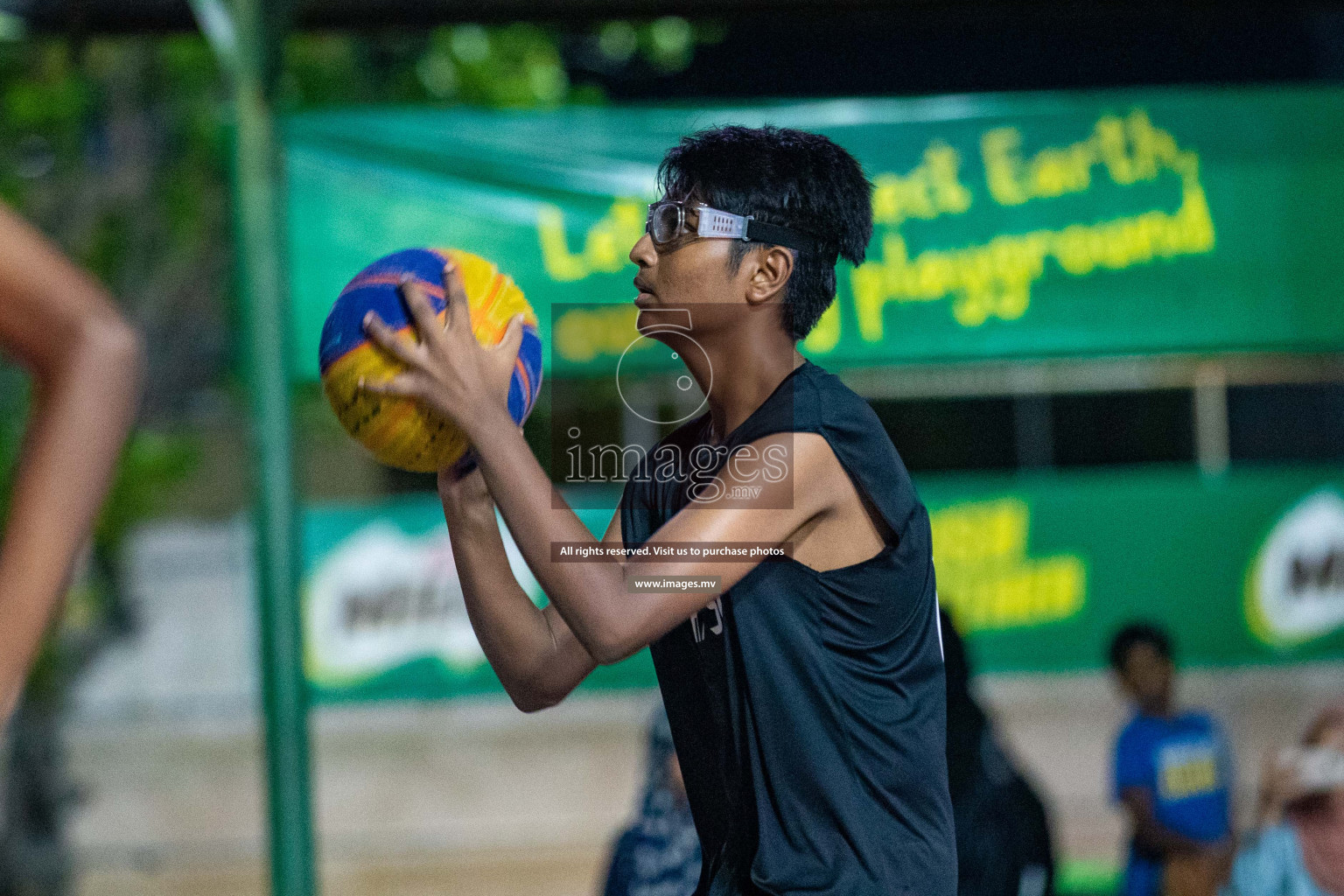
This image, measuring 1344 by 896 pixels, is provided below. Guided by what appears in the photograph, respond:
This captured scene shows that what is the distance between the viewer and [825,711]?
7.79ft

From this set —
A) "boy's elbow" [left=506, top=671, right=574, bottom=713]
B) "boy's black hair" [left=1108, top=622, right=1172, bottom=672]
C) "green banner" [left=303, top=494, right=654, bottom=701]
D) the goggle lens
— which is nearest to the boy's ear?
the goggle lens

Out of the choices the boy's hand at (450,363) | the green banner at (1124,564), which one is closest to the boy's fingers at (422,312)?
the boy's hand at (450,363)

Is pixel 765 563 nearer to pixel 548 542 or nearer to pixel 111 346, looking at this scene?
pixel 548 542

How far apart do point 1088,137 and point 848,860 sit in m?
4.04

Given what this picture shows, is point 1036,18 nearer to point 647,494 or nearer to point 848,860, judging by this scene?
point 647,494

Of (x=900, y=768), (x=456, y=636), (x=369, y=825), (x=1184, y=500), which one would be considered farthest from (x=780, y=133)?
(x=369, y=825)

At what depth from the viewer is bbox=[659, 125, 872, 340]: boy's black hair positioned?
244 cm

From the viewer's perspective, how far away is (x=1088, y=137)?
5.65 m

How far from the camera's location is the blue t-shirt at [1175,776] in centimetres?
627

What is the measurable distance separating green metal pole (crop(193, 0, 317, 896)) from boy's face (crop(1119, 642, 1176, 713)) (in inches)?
140

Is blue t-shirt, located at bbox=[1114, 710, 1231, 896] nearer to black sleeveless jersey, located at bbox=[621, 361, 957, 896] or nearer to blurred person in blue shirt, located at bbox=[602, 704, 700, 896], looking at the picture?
blurred person in blue shirt, located at bbox=[602, 704, 700, 896]

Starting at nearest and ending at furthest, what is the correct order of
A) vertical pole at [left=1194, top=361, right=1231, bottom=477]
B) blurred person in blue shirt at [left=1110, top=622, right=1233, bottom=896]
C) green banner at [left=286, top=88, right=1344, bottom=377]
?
green banner at [left=286, top=88, right=1344, bottom=377], blurred person in blue shirt at [left=1110, top=622, right=1233, bottom=896], vertical pole at [left=1194, top=361, right=1231, bottom=477]

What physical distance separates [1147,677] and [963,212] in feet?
7.55
